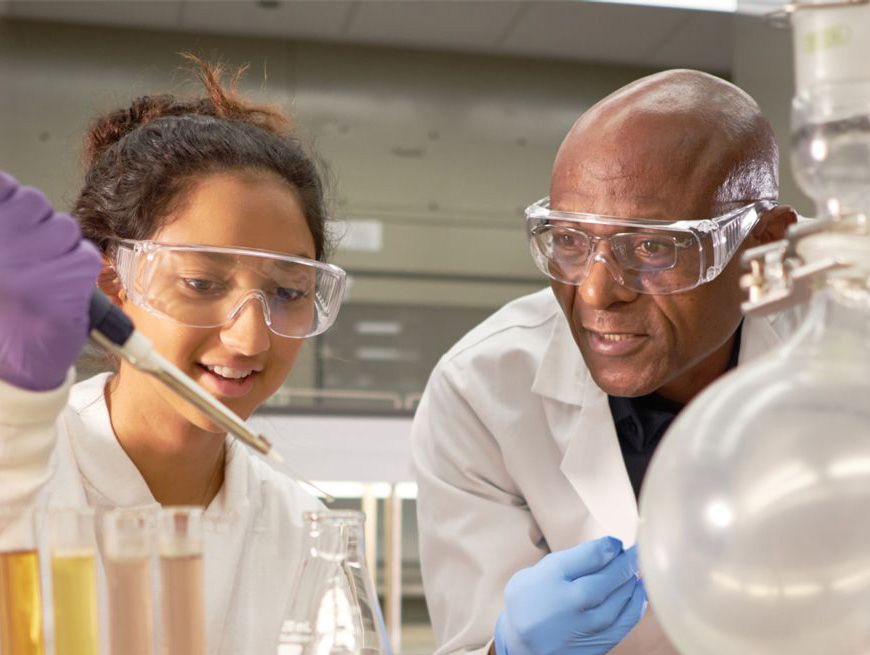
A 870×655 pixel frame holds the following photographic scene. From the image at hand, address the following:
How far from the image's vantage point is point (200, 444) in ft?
5.67

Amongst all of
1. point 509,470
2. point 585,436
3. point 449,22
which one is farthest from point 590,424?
point 449,22

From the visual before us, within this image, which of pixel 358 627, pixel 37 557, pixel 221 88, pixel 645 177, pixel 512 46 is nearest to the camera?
pixel 37 557

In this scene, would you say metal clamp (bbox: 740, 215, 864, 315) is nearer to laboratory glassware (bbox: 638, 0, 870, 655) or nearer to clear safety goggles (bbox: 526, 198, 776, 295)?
laboratory glassware (bbox: 638, 0, 870, 655)

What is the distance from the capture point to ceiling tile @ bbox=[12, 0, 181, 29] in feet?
25.5

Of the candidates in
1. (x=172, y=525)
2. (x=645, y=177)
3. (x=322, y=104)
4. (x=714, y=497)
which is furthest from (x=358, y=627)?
(x=322, y=104)

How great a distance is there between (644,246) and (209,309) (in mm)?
612

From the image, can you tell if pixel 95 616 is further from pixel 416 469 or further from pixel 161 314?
pixel 416 469

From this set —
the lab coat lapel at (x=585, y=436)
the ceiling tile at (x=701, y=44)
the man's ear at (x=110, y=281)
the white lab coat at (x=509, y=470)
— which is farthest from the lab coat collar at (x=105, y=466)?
the ceiling tile at (x=701, y=44)

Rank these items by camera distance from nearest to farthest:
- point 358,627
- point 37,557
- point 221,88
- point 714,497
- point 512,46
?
point 714,497, point 37,557, point 358,627, point 221,88, point 512,46

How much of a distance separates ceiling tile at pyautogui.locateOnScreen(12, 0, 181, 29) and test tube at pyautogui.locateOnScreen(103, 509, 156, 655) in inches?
292

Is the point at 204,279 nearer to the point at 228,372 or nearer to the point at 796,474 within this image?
the point at 228,372

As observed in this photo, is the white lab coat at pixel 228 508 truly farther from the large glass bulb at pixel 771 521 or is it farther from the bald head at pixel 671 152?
the large glass bulb at pixel 771 521

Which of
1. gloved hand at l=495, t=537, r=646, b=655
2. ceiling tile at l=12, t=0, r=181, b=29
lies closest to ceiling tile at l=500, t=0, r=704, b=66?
ceiling tile at l=12, t=0, r=181, b=29

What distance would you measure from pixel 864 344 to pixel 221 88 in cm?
152
